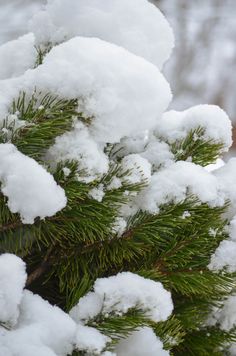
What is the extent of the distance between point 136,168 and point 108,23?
0.44m

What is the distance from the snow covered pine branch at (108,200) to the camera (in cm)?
110

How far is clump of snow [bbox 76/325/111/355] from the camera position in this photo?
107 cm

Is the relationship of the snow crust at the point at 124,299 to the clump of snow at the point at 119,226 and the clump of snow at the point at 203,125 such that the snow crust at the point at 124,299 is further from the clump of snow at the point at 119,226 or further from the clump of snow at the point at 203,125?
the clump of snow at the point at 203,125

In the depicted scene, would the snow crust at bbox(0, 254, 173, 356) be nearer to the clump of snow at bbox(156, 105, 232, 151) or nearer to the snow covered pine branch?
the snow covered pine branch

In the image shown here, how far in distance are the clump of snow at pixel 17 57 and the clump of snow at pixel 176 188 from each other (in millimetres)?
499

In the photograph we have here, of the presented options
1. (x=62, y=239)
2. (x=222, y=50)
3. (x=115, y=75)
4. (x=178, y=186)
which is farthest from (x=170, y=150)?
(x=222, y=50)

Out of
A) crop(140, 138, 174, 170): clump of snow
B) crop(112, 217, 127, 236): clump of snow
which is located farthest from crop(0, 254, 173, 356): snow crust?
crop(140, 138, 174, 170): clump of snow

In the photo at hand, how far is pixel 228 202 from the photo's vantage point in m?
1.37

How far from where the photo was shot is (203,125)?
1.41 meters

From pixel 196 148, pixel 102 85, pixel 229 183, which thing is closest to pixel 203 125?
pixel 196 148

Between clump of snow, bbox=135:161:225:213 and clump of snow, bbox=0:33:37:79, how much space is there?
1.64 feet

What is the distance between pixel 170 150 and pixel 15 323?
0.64 metres

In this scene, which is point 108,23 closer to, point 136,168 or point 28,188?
point 136,168

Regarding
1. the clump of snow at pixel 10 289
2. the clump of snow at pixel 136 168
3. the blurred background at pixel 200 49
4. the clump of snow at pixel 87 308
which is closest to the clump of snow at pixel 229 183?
the clump of snow at pixel 136 168
